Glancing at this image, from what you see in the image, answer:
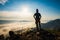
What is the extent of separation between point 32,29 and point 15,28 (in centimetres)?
95

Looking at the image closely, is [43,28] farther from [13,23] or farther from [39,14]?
[13,23]

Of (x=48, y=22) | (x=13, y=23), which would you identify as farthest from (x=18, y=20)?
(x=48, y=22)

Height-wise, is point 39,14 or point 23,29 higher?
point 39,14

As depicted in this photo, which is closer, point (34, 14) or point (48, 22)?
point (34, 14)

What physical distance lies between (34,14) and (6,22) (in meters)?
1.57

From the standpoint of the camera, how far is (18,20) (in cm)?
932

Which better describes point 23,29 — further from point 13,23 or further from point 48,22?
point 48,22

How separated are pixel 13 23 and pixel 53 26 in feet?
7.28

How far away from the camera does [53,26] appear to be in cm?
963

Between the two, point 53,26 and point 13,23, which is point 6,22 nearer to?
point 13,23

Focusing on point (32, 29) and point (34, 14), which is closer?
point (34, 14)

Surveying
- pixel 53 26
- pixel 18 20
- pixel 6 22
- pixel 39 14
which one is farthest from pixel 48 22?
pixel 6 22

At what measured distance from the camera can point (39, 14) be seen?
900 cm

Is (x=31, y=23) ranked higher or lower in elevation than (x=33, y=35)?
higher
